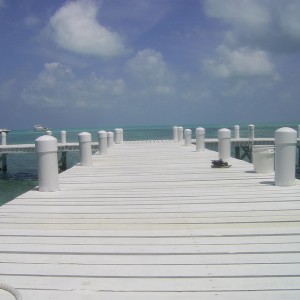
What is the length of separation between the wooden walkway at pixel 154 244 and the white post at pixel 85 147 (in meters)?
3.51

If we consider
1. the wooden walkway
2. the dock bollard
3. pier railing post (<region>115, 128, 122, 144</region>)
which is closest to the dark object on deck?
the wooden walkway

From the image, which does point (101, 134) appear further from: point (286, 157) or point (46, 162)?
point (286, 157)

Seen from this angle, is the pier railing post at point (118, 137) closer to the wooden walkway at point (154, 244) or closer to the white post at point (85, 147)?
the white post at point (85, 147)

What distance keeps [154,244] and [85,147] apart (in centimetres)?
648

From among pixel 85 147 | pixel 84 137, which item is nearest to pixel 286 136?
pixel 84 137

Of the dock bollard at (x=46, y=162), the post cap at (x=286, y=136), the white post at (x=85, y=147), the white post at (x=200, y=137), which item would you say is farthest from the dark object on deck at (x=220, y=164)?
the white post at (x=200, y=137)

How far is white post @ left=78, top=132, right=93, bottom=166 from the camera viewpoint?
9266 millimetres

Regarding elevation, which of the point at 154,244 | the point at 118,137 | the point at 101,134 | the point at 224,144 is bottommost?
the point at 154,244

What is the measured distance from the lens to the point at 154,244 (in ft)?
10.7

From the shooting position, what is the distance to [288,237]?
3.34 meters

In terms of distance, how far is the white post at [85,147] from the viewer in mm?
9266

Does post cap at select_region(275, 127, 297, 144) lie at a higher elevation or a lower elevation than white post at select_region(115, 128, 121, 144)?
higher

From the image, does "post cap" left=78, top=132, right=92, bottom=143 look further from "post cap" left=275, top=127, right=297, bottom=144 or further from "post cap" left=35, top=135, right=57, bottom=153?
"post cap" left=275, top=127, right=297, bottom=144

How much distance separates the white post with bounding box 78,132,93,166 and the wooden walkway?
11.5 feet
